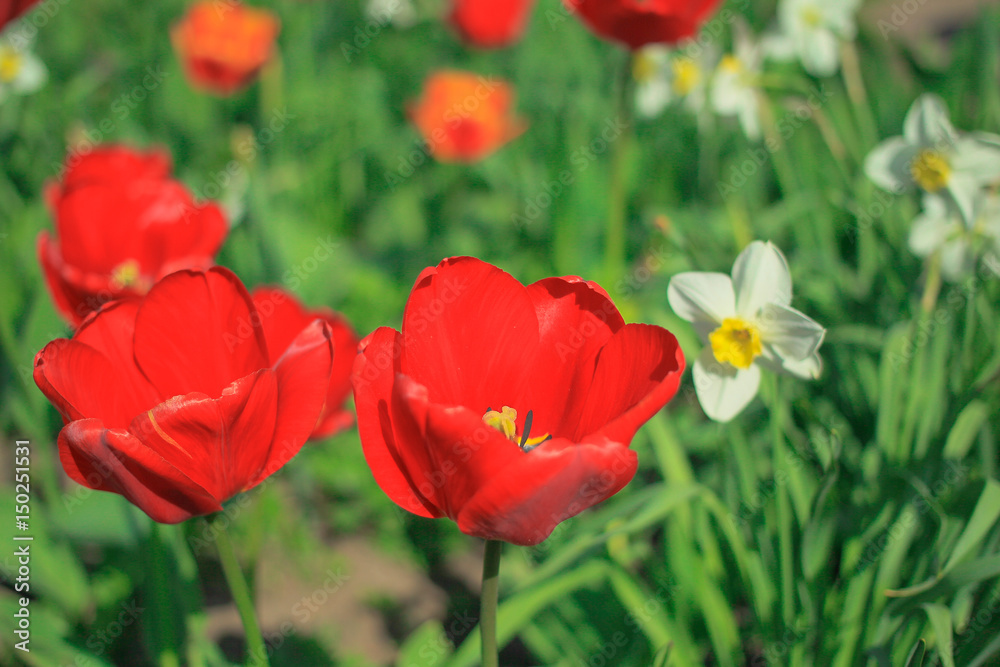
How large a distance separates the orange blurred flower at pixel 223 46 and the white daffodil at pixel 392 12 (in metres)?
0.65

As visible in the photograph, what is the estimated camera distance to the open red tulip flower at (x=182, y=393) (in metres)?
0.60

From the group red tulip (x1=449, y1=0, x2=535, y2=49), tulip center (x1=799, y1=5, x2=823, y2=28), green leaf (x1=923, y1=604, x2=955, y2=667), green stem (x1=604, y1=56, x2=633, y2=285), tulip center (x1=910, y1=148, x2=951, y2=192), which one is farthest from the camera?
red tulip (x1=449, y1=0, x2=535, y2=49)

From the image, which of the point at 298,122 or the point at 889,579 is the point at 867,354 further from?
the point at 298,122

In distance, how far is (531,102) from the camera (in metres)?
2.79

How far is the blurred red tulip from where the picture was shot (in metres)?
1.10

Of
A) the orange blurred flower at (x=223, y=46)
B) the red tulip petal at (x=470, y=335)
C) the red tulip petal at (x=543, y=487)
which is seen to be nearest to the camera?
the red tulip petal at (x=543, y=487)

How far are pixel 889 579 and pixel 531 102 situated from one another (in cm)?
225

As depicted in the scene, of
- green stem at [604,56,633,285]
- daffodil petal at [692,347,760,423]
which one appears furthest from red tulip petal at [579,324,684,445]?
green stem at [604,56,633,285]

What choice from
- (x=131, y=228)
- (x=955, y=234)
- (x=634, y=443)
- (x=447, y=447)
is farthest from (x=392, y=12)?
(x=447, y=447)

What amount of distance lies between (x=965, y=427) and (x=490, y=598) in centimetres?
89

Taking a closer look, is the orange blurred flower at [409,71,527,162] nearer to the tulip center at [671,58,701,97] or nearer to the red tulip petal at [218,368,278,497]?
the tulip center at [671,58,701,97]

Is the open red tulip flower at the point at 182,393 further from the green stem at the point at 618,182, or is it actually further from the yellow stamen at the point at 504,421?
the green stem at the point at 618,182

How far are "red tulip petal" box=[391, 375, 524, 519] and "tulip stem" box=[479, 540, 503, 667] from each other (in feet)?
0.15

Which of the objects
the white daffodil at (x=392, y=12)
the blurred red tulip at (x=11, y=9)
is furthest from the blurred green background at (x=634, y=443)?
the white daffodil at (x=392, y=12)
